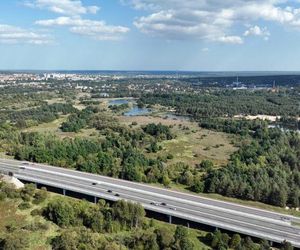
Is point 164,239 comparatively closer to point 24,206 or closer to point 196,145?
point 24,206

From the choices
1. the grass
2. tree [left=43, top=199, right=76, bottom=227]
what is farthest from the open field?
tree [left=43, top=199, right=76, bottom=227]

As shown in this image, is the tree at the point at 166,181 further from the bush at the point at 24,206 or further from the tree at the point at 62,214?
the bush at the point at 24,206

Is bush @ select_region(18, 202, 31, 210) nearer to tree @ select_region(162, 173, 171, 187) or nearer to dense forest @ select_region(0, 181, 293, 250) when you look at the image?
dense forest @ select_region(0, 181, 293, 250)

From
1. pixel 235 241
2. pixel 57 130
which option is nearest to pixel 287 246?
pixel 235 241

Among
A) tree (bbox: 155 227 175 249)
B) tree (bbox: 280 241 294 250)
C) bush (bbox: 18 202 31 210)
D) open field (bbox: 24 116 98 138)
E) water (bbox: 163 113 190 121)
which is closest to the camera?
tree (bbox: 280 241 294 250)

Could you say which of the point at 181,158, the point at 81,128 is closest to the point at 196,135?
the point at 181,158

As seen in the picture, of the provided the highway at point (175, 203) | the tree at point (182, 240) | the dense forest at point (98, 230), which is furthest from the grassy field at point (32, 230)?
the tree at point (182, 240)

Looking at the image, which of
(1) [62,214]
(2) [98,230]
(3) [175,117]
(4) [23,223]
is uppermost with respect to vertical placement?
(3) [175,117]
